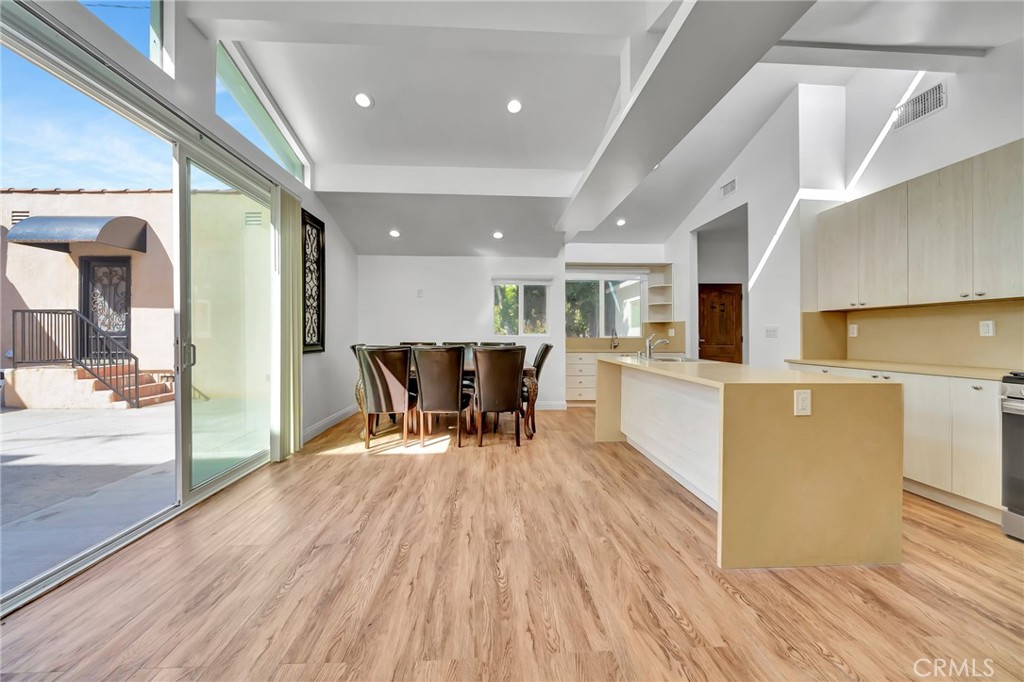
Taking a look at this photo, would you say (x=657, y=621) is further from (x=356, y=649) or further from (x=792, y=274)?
(x=792, y=274)

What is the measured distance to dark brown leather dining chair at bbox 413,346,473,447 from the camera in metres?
3.79

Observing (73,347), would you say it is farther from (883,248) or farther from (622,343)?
(622,343)

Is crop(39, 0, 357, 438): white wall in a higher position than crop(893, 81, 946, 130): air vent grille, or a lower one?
lower

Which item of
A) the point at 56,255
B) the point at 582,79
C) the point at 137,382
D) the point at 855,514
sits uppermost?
the point at 582,79

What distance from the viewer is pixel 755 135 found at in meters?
4.54

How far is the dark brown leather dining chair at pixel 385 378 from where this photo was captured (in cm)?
379

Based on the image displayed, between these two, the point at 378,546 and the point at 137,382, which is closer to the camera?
the point at 378,546

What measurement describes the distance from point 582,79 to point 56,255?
415 cm

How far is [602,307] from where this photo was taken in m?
7.06

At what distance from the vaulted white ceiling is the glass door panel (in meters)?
1.22

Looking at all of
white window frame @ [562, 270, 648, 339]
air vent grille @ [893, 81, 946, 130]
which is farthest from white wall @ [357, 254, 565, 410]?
air vent grille @ [893, 81, 946, 130]

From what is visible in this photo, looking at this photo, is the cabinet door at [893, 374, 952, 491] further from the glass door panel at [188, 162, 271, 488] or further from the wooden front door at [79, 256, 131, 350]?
the wooden front door at [79, 256, 131, 350]

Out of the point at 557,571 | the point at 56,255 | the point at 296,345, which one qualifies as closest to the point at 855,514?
the point at 557,571

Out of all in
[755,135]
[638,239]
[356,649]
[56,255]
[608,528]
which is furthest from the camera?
[638,239]
